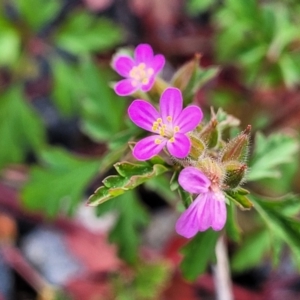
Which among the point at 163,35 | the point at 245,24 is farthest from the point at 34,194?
the point at 163,35

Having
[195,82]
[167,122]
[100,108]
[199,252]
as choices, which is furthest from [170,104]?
[100,108]

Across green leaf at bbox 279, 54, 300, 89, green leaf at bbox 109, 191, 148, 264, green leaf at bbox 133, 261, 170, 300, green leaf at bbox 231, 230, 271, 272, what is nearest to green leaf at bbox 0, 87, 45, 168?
green leaf at bbox 109, 191, 148, 264

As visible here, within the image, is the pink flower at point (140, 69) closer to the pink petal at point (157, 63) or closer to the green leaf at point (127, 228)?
the pink petal at point (157, 63)

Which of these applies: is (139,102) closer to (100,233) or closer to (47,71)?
(100,233)

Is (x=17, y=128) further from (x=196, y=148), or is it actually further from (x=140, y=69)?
(x=196, y=148)

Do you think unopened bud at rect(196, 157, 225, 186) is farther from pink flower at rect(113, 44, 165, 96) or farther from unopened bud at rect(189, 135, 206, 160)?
pink flower at rect(113, 44, 165, 96)

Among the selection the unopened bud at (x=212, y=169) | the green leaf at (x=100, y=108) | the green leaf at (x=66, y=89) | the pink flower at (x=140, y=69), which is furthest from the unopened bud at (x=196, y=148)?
the green leaf at (x=66, y=89)
